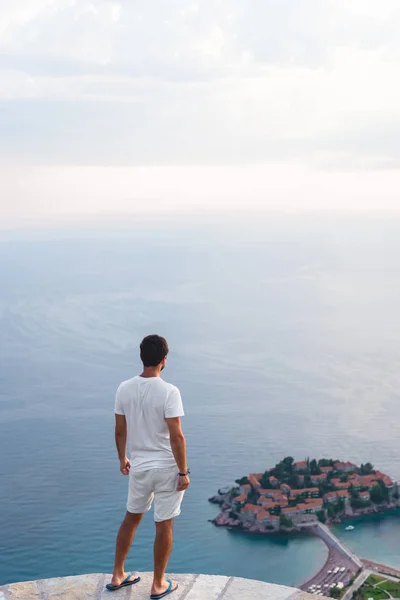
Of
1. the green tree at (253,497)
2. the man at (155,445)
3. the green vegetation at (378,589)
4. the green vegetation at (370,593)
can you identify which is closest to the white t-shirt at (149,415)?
the man at (155,445)

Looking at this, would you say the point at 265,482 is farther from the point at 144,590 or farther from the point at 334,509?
the point at 144,590

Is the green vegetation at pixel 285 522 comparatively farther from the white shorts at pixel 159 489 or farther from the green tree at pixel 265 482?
the white shorts at pixel 159 489

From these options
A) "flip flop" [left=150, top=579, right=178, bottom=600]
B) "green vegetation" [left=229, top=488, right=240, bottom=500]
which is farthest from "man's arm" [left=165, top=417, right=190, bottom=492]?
"green vegetation" [left=229, top=488, right=240, bottom=500]

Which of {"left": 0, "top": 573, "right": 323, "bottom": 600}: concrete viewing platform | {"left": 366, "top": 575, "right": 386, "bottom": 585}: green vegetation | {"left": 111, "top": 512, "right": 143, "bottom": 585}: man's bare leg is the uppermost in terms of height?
{"left": 111, "top": 512, "right": 143, "bottom": 585}: man's bare leg

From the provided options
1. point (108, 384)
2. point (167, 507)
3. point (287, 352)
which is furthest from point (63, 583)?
point (287, 352)

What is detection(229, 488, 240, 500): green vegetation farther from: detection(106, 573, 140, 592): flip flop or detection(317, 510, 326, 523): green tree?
detection(106, 573, 140, 592): flip flop

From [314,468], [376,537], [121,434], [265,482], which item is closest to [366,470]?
[314,468]
